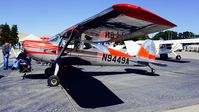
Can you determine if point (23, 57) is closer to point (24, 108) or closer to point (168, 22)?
point (24, 108)

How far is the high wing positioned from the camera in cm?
471

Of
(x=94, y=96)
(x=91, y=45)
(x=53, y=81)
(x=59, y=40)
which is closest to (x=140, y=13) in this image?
(x=94, y=96)

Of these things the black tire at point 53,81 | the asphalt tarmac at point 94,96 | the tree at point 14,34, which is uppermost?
the tree at point 14,34

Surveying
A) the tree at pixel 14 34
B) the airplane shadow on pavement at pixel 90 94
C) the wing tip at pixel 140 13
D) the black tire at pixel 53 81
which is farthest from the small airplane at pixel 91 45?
the tree at pixel 14 34

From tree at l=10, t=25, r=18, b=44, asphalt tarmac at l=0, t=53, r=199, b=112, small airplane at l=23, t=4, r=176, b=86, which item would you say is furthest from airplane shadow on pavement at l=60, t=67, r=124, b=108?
tree at l=10, t=25, r=18, b=44

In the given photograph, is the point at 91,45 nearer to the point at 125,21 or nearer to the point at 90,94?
the point at 90,94

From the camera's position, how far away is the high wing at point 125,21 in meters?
4.71

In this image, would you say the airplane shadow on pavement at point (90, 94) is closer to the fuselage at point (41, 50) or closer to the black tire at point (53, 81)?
the black tire at point (53, 81)

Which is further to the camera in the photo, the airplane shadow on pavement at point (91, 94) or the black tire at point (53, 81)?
the black tire at point (53, 81)

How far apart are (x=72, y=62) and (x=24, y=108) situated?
423 centimetres

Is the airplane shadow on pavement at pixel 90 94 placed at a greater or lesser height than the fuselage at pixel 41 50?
lesser

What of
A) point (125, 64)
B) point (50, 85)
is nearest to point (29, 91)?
point (50, 85)

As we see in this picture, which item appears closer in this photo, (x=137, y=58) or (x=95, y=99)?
(x=95, y=99)

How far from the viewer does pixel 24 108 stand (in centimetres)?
582
